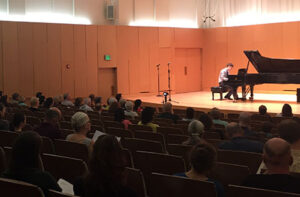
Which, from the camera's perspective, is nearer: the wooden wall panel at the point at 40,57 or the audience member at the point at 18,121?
the audience member at the point at 18,121

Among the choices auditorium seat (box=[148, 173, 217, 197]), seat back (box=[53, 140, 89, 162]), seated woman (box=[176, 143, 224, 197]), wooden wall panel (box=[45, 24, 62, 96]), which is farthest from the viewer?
wooden wall panel (box=[45, 24, 62, 96])

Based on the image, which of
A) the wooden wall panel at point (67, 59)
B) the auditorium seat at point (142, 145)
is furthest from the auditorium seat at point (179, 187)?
the wooden wall panel at point (67, 59)

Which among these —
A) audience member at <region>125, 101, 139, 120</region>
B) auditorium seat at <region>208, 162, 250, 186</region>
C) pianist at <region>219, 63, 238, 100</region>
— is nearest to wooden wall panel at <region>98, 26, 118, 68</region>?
pianist at <region>219, 63, 238, 100</region>

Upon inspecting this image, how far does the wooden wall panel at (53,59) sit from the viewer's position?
16.3m

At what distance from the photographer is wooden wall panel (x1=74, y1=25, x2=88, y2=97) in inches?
667

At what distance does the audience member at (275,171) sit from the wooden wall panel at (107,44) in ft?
48.7

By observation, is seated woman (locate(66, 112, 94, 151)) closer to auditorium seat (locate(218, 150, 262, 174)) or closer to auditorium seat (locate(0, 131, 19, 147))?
auditorium seat (locate(0, 131, 19, 147))

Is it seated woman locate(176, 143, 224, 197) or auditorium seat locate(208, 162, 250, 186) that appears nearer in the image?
seated woman locate(176, 143, 224, 197)

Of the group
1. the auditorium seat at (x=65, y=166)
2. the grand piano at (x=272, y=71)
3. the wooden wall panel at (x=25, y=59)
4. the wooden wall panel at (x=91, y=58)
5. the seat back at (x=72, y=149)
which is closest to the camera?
the auditorium seat at (x=65, y=166)

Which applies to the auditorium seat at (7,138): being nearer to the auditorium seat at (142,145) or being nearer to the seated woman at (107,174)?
the auditorium seat at (142,145)

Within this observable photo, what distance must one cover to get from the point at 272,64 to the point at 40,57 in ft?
28.2

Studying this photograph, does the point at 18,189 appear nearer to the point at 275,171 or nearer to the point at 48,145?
the point at 275,171

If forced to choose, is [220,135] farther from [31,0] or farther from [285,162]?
[31,0]

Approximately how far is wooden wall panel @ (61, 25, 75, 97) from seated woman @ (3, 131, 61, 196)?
45.3 feet
